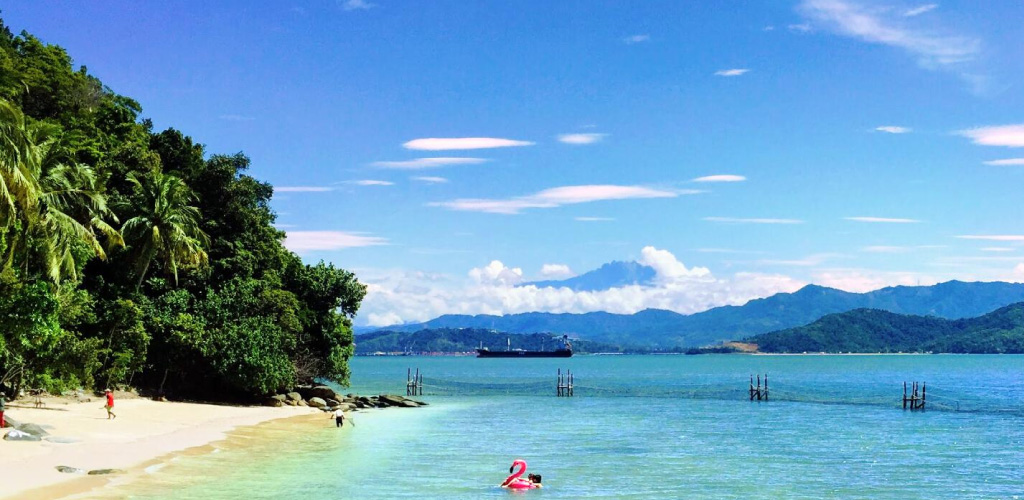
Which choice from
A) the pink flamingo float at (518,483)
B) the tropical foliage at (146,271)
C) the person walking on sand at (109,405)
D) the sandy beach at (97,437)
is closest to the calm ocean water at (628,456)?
the pink flamingo float at (518,483)

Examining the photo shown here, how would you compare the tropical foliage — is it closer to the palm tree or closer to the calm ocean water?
the palm tree

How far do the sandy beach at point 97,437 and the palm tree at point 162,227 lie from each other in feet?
27.6

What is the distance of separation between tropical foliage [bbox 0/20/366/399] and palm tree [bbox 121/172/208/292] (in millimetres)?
86

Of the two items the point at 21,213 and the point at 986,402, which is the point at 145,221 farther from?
the point at 986,402

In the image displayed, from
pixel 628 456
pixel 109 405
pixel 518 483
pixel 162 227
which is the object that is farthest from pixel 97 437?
pixel 628 456

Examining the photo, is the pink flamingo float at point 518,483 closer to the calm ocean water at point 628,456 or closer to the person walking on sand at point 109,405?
the calm ocean water at point 628,456

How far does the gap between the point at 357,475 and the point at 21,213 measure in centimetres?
1475

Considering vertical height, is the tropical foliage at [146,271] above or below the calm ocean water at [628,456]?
above

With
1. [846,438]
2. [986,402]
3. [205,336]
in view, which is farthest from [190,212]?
[986,402]

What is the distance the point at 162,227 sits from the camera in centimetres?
5178

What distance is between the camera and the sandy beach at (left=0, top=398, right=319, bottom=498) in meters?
25.7

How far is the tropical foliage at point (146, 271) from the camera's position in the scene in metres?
37.6

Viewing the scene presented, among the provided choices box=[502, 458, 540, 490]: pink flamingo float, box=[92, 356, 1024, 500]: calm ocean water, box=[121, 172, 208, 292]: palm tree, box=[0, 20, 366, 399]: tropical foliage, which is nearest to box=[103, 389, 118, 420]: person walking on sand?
box=[0, 20, 366, 399]: tropical foliage

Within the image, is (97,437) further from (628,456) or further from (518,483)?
(628,456)
